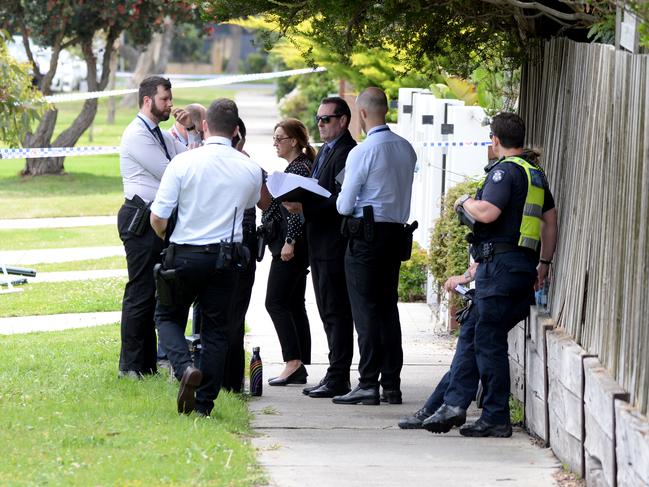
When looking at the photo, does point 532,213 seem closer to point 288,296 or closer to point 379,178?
point 379,178

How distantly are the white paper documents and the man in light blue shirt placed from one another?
0.20 m

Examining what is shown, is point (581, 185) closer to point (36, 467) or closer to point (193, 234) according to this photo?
point (193, 234)

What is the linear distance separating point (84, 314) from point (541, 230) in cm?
572

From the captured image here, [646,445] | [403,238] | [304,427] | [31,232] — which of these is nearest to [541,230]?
[403,238]

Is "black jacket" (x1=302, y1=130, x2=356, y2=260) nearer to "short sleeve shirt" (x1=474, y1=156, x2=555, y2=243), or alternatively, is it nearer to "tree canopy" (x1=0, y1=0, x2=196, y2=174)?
"short sleeve shirt" (x1=474, y1=156, x2=555, y2=243)

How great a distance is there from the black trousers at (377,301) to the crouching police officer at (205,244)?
1055 millimetres

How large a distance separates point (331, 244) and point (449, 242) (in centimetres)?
232

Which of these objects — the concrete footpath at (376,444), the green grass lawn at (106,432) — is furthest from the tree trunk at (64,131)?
the green grass lawn at (106,432)

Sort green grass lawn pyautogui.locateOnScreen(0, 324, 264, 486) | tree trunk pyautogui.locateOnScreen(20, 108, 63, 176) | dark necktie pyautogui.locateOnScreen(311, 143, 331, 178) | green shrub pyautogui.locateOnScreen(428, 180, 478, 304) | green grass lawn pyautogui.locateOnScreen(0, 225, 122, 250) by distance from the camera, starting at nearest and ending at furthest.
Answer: green grass lawn pyautogui.locateOnScreen(0, 324, 264, 486) < dark necktie pyautogui.locateOnScreen(311, 143, 331, 178) < green shrub pyautogui.locateOnScreen(428, 180, 478, 304) < green grass lawn pyautogui.locateOnScreen(0, 225, 122, 250) < tree trunk pyautogui.locateOnScreen(20, 108, 63, 176)

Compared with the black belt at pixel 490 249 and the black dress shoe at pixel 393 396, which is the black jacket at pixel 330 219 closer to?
the black dress shoe at pixel 393 396

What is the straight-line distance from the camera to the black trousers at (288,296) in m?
A: 8.60

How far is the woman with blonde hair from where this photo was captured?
8.44 metres

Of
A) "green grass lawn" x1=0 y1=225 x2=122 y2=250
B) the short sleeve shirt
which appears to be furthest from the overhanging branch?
"green grass lawn" x1=0 y1=225 x2=122 y2=250

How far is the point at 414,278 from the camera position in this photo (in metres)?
12.6
